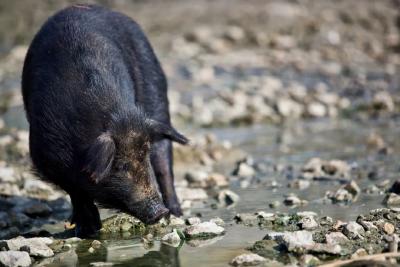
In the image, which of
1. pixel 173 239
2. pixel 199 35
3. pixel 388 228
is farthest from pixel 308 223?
pixel 199 35

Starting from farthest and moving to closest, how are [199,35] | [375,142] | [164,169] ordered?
[199,35] → [375,142] → [164,169]

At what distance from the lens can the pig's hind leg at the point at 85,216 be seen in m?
6.61

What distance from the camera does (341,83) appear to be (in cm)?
1495

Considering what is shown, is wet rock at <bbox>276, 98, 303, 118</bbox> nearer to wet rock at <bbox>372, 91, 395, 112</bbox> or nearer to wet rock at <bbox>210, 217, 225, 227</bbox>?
wet rock at <bbox>372, 91, 395, 112</bbox>

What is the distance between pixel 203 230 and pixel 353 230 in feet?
3.31

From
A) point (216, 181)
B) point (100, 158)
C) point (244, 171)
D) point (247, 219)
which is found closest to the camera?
point (100, 158)

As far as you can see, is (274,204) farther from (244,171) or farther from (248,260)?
(248,260)

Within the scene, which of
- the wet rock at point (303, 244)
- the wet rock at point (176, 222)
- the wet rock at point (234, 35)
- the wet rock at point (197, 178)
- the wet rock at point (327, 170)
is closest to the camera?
the wet rock at point (303, 244)

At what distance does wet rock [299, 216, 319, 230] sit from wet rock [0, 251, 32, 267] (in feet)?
5.68

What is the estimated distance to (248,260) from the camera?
17.3 ft

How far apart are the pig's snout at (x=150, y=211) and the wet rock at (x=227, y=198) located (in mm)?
1507

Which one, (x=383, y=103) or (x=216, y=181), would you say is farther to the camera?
(x=383, y=103)

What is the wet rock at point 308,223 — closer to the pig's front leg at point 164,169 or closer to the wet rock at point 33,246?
the wet rock at point 33,246

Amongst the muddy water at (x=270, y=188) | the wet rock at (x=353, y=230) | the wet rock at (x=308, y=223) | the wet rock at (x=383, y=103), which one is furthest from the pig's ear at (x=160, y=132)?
the wet rock at (x=383, y=103)
